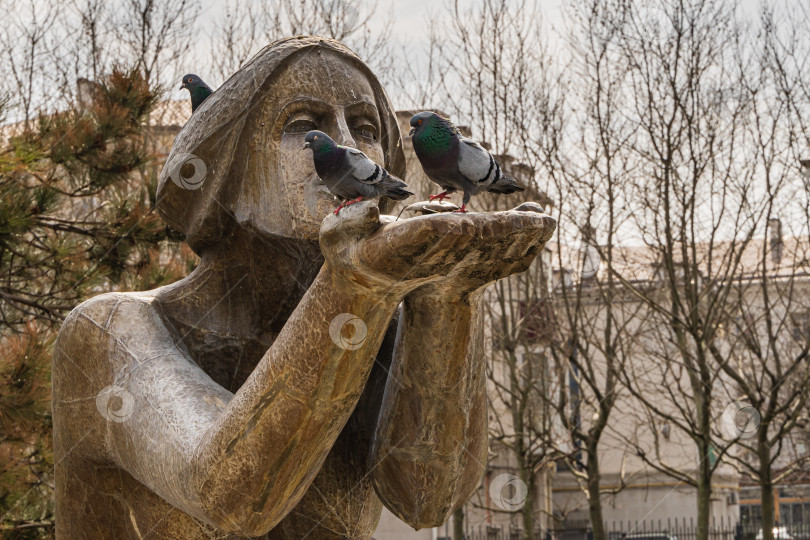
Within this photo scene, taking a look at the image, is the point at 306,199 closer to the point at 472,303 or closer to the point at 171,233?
the point at 472,303

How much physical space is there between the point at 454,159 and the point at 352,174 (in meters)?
0.25

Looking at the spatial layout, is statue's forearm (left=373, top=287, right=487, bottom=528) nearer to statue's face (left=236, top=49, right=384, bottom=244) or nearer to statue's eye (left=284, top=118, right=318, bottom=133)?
statue's face (left=236, top=49, right=384, bottom=244)

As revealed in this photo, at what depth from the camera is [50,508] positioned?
7.23 metres

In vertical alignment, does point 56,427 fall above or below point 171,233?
below

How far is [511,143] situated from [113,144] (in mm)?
7889

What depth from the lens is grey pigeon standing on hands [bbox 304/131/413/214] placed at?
2264 mm

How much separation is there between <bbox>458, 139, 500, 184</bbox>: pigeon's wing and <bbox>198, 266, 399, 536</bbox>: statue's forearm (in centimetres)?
30

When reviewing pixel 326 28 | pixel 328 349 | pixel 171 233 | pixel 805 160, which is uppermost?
pixel 326 28

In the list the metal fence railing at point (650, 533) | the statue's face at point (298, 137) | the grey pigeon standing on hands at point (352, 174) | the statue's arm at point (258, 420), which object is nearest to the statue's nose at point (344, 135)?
the statue's face at point (298, 137)

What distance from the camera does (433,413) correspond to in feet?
8.62

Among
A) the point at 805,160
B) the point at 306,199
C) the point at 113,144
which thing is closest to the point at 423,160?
the point at 306,199

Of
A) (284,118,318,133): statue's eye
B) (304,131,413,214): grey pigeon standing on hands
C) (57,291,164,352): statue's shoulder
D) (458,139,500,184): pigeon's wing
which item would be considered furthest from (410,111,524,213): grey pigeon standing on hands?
(57,291,164,352): statue's shoulder

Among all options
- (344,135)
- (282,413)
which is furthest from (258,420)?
(344,135)

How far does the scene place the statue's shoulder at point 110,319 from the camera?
2727 millimetres
